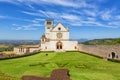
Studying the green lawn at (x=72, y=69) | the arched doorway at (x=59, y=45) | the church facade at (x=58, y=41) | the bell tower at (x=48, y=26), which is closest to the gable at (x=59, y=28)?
the church facade at (x=58, y=41)

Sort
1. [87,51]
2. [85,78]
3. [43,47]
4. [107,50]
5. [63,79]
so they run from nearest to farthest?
[63,79]
[85,78]
[107,50]
[87,51]
[43,47]

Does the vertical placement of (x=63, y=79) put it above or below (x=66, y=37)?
below

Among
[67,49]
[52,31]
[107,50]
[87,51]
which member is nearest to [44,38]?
[52,31]

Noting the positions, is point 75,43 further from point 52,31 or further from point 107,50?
point 107,50

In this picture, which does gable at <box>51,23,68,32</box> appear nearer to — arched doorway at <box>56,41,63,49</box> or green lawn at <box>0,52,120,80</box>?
arched doorway at <box>56,41,63,49</box>

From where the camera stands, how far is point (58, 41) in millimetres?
72625

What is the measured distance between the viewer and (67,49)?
7206 cm

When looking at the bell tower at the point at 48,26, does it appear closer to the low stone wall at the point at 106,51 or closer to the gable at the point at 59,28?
the gable at the point at 59,28

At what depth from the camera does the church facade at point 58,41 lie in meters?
71.7

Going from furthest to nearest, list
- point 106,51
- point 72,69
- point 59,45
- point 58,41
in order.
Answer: point 58,41, point 59,45, point 106,51, point 72,69

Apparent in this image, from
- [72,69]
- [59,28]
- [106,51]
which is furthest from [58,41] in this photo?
[72,69]

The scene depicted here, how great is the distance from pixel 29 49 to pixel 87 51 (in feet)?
113

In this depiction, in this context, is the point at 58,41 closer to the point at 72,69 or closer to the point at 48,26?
the point at 48,26

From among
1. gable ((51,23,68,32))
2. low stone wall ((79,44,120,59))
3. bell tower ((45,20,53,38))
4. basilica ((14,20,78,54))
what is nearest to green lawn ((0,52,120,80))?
low stone wall ((79,44,120,59))
